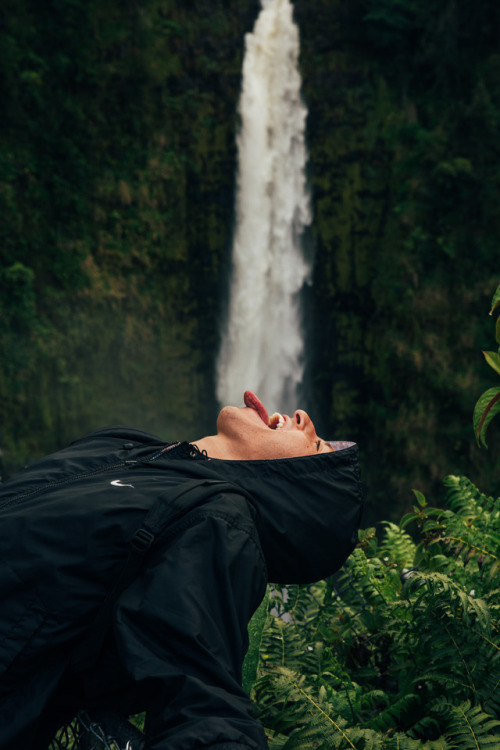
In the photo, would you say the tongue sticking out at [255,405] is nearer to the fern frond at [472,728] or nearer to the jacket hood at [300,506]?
the jacket hood at [300,506]

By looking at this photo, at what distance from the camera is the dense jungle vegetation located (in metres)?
15.3

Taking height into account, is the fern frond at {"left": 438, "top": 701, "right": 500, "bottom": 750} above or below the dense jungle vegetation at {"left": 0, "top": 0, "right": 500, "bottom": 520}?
below

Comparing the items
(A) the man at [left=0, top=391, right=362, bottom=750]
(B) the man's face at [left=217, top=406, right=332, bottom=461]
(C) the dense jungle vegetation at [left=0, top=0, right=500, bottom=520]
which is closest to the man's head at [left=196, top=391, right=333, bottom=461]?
(B) the man's face at [left=217, top=406, right=332, bottom=461]

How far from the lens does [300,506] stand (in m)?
1.62

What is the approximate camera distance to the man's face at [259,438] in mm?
1759

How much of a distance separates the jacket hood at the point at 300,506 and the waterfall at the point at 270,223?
553 inches

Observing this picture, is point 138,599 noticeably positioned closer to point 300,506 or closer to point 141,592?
point 141,592

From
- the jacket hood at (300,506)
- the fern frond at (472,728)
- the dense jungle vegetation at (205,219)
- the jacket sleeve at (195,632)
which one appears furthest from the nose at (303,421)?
the dense jungle vegetation at (205,219)

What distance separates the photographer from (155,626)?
1223 millimetres

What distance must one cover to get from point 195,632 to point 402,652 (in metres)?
1.02

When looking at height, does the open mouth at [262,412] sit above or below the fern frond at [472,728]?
above

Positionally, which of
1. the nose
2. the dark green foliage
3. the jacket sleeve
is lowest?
the dark green foliage

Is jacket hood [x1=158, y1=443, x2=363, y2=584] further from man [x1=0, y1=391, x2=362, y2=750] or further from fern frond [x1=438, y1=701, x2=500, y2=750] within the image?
fern frond [x1=438, y1=701, x2=500, y2=750]

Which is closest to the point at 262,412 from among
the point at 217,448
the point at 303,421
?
the point at 303,421
